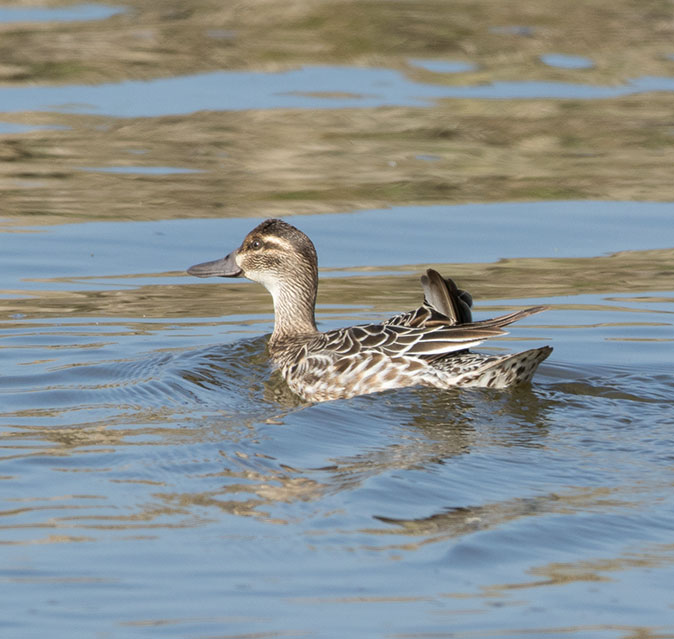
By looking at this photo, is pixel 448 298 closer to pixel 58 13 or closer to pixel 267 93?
pixel 267 93

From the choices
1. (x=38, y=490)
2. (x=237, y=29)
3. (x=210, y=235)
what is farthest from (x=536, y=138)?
(x=38, y=490)

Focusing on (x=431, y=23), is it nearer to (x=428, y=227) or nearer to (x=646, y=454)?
(x=428, y=227)

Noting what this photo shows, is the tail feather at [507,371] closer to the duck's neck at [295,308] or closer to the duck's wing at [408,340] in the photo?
the duck's wing at [408,340]

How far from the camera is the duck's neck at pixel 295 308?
9906 mm

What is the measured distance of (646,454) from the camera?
7.08 metres

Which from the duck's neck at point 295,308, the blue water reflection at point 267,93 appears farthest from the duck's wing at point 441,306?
the blue water reflection at point 267,93

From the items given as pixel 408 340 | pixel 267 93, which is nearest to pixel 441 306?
pixel 408 340

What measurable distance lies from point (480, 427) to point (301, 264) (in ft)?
8.74

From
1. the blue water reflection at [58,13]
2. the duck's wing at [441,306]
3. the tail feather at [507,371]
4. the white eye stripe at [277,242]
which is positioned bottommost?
the tail feather at [507,371]

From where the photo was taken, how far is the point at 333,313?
1086 centimetres

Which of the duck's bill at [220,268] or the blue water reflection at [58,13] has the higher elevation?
the blue water reflection at [58,13]

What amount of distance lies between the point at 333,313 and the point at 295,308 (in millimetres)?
977

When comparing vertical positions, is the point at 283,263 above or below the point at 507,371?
above

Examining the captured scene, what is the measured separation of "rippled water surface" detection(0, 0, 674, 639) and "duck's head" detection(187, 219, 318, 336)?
0.44 meters
